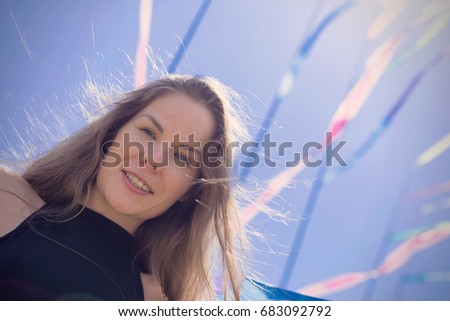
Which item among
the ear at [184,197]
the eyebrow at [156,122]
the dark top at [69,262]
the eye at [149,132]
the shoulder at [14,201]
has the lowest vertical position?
the dark top at [69,262]

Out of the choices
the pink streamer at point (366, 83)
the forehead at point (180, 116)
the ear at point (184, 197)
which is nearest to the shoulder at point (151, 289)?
the ear at point (184, 197)

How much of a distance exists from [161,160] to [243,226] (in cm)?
69

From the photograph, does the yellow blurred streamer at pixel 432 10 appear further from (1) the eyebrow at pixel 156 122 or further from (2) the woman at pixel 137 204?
(1) the eyebrow at pixel 156 122

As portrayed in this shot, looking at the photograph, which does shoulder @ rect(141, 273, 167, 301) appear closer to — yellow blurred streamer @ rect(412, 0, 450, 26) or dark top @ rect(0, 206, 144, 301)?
dark top @ rect(0, 206, 144, 301)

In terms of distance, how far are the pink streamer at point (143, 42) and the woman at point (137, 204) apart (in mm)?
421

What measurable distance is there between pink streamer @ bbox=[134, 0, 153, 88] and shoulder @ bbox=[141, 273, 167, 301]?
1.09 m

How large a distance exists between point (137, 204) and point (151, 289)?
0.47 metres

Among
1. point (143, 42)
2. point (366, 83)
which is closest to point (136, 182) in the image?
point (143, 42)

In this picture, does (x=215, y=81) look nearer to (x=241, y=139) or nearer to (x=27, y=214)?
(x=241, y=139)

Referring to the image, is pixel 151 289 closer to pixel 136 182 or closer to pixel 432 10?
pixel 136 182

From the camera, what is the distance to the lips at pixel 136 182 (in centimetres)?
168

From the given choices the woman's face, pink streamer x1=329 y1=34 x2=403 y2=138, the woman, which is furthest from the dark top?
pink streamer x1=329 y1=34 x2=403 y2=138

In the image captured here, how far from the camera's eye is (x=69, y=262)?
146 cm
